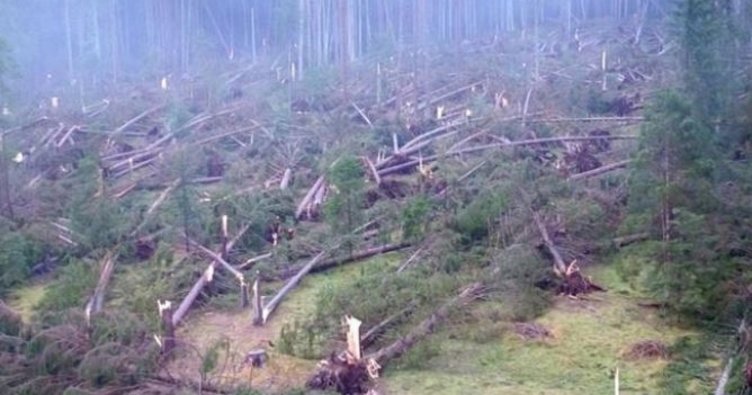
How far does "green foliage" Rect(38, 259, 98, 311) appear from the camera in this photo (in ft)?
28.7

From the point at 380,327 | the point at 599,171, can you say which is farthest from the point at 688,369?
the point at 599,171

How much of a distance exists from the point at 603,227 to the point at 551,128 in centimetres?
615

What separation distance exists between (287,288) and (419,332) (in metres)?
2.43

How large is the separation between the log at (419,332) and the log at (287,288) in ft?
6.12

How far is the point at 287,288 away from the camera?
31.1 ft

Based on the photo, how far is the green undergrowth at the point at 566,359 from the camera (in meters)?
6.81

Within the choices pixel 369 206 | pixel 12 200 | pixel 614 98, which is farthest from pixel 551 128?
pixel 12 200

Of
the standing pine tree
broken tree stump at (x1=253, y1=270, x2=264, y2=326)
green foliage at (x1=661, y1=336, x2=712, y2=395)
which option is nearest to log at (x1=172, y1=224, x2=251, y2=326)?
broken tree stump at (x1=253, y1=270, x2=264, y2=326)

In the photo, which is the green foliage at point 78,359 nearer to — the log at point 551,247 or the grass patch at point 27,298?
the grass patch at point 27,298

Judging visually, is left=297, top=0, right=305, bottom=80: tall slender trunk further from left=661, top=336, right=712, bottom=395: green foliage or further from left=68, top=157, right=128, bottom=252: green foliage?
left=661, top=336, right=712, bottom=395: green foliage

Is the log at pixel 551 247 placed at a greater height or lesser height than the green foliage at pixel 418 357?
greater

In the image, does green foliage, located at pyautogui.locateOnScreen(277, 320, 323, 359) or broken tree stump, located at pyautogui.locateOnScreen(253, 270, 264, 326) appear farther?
broken tree stump, located at pyautogui.locateOnScreen(253, 270, 264, 326)

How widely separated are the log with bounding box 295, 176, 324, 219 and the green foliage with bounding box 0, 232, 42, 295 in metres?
3.89

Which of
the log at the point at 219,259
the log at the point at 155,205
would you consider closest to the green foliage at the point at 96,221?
the log at the point at 155,205
